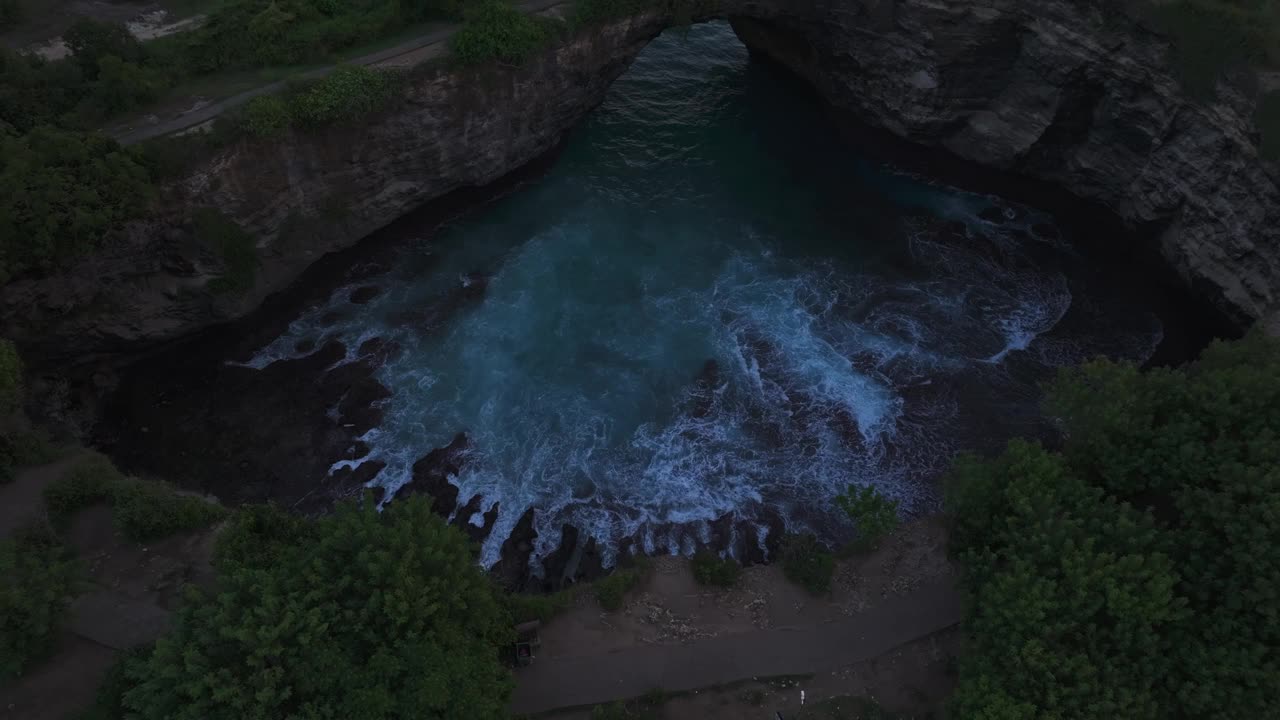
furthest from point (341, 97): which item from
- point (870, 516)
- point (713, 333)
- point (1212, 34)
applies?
point (1212, 34)

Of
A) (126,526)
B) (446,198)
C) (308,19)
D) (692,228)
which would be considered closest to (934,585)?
(692,228)

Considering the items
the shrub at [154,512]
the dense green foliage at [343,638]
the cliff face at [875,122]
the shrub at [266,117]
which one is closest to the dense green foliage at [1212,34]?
the cliff face at [875,122]

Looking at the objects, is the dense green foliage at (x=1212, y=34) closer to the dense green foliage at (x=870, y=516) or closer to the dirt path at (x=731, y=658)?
the dense green foliage at (x=870, y=516)

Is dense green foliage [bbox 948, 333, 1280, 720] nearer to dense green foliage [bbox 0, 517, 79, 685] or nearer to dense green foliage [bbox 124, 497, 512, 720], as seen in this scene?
dense green foliage [bbox 124, 497, 512, 720]

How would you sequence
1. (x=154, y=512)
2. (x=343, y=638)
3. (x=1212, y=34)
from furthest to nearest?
(x=1212, y=34), (x=154, y=512), (x=343, y=638)

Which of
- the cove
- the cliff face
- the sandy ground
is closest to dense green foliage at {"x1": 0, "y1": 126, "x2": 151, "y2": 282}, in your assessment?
the cliff face

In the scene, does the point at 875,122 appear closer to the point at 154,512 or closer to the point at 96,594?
the point at 154,512
